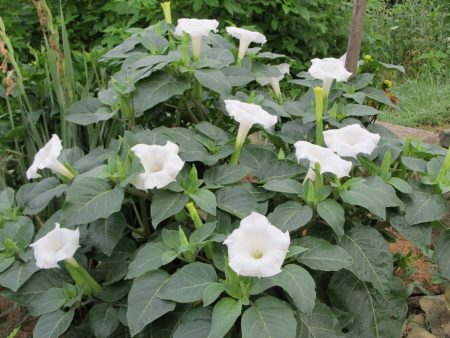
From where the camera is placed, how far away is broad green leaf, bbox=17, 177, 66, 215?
6.57ft

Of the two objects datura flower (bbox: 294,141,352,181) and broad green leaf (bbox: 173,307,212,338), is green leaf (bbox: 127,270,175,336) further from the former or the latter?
datura flower (bbox: 294,141,352,181)

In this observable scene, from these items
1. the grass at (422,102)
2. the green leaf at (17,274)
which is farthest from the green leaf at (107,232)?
the grass at (422,102)

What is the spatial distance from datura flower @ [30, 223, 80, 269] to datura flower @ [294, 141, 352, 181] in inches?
30.3

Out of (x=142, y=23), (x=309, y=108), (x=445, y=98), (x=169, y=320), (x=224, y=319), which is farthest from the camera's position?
(x=142, y=23)

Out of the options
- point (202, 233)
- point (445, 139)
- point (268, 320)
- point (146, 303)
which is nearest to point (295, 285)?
point (268, 320)

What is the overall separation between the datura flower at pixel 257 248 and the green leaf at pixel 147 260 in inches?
11.3

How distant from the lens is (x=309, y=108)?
8.13ft

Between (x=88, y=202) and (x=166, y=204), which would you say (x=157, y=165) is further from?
(x=88, y=202)

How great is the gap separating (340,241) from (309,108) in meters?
0.78

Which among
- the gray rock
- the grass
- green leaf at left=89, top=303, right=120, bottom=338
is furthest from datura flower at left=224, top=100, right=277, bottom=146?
the grass

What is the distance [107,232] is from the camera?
1986mm

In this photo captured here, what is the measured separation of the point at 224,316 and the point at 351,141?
784 mm

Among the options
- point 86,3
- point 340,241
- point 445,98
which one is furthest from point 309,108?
point 86,3

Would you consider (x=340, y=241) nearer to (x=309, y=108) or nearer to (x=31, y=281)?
(x=309, y=108)
